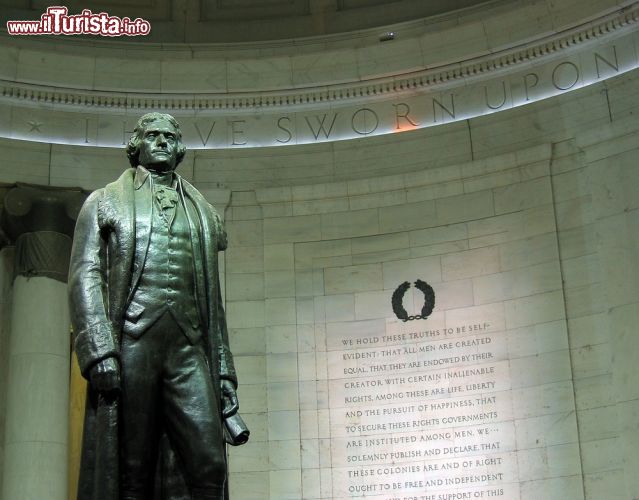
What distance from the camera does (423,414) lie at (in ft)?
48.6

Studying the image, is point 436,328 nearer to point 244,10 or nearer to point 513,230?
point 513,230

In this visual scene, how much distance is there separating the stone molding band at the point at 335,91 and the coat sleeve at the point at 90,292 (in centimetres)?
854

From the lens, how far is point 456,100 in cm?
1620

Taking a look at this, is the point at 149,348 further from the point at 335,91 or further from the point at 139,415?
the point at 335,91

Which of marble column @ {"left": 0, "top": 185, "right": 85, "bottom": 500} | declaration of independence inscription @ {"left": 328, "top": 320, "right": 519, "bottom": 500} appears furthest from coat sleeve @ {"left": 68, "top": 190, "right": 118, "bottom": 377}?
declaration of independence inscription @ {"left": 328, "top": 320, "right": 519, "bottom": 500}

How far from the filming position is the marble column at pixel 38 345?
1429 centimetres

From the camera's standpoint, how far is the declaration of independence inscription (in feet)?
47.1

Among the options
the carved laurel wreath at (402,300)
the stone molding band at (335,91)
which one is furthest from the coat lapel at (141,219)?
the stone molding band at (335,91)

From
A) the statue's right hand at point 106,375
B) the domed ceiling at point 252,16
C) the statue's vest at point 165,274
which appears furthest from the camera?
the domed ceiling at point 252,16

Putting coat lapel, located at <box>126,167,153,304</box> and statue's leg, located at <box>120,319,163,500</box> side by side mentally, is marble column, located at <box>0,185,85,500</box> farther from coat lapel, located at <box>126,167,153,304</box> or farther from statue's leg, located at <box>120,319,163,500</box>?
statue's leg, located at <box>120,319,163,500</box>

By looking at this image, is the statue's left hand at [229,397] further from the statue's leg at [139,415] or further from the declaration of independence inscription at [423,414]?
the declaration of independence inscription at [423,414]

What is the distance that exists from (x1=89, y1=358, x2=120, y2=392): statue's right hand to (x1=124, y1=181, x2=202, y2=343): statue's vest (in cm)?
33

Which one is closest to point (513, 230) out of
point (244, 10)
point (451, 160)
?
point (451, 160)

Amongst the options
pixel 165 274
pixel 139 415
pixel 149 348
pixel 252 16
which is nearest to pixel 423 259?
pixel 252 16
